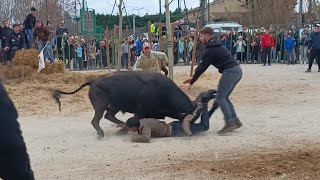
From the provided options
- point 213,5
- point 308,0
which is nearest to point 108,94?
point 308,0

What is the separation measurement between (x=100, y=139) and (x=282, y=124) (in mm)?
3084

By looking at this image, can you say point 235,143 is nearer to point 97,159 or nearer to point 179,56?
point 97,159

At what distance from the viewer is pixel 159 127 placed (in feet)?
29.6

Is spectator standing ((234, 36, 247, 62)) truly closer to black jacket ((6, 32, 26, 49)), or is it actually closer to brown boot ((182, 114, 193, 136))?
black jacket ((6, 32, 26, 49))

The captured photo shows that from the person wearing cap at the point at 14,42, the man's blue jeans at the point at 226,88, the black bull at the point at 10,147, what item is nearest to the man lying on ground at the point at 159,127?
the man's blue jeans at the point at 226,88

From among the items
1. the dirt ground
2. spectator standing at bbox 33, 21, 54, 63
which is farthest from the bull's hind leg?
spectator standing at bbox 33, 21, 54, 63

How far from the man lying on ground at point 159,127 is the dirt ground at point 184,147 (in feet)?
0.46

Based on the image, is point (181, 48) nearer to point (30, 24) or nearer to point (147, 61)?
point (30, 24)

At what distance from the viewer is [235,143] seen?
8320 millimetres

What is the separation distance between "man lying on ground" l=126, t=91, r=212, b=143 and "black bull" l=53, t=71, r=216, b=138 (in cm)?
14

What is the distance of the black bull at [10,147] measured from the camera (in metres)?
3.21

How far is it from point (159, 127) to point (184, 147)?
3.06ft

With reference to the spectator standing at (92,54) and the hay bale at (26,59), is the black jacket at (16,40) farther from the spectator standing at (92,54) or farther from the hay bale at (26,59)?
the spectator standing at (92,54)

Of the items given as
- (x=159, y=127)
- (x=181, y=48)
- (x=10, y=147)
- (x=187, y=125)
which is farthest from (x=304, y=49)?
(x=10, y=147)
